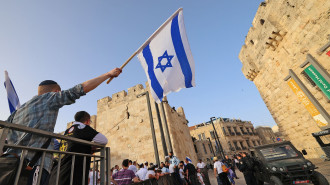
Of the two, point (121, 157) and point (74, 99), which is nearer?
point (74, 99)

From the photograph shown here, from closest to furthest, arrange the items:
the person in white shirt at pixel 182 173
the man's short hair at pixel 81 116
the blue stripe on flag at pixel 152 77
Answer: the man's short hair at pixel 81 116 < the blue stripe on flag at pixel 152 77 < the person in white shirt at pixel 182 173

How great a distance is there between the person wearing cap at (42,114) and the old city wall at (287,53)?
32.6ft

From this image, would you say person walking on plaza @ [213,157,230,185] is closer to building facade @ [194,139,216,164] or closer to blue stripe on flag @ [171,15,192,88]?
blue stripe on flag @ [171,15,192,88]

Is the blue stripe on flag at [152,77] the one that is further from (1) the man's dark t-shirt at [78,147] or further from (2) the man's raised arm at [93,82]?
(1) the man's dark t-shirt at [78,147]

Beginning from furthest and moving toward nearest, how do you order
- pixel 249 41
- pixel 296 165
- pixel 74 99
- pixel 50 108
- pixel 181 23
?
pixel 249 41
pixel 296 165
pixel 181 23
pixel 74 99
pixel 50 108

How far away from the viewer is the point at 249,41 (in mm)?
12297

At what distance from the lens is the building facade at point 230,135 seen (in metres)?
38.1

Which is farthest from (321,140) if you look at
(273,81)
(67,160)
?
(67,160)

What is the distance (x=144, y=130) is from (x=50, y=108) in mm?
9989

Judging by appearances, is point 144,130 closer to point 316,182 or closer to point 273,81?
point 316,182

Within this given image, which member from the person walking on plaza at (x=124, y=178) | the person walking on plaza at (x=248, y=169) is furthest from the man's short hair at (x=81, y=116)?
the person walking on plaza at (x=248, y=169)

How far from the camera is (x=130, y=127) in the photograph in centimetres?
1184

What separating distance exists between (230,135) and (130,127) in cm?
3519

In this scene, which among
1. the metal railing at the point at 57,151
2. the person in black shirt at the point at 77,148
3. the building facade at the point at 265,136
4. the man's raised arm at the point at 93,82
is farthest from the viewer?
the building facade at the point at 265,136
